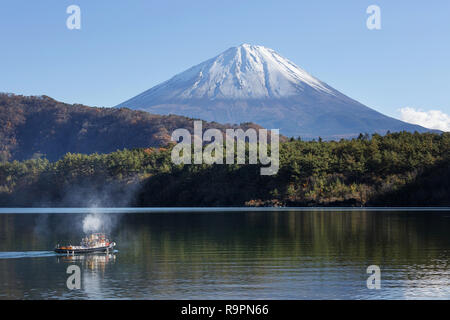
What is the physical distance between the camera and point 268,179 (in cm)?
13100

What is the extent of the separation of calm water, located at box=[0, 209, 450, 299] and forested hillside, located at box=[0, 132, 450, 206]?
5967cm

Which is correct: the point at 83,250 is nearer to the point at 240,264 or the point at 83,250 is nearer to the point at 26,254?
the point at 26,254

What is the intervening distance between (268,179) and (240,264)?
93.0 meters

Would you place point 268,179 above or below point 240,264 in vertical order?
above

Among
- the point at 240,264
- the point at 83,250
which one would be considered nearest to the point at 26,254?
the point at 83,250

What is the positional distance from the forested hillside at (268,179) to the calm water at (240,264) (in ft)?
196

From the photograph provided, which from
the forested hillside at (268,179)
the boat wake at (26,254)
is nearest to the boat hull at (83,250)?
the boat wake at (26,254)

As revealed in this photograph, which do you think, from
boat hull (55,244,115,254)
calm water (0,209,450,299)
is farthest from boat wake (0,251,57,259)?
boat hull (55,244,115,254)

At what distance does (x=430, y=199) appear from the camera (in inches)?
4624

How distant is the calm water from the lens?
29.7 m

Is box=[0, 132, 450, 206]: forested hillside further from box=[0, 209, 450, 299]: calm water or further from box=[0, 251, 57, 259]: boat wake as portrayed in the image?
box=[0, 251, 57, 259]: boat wake
